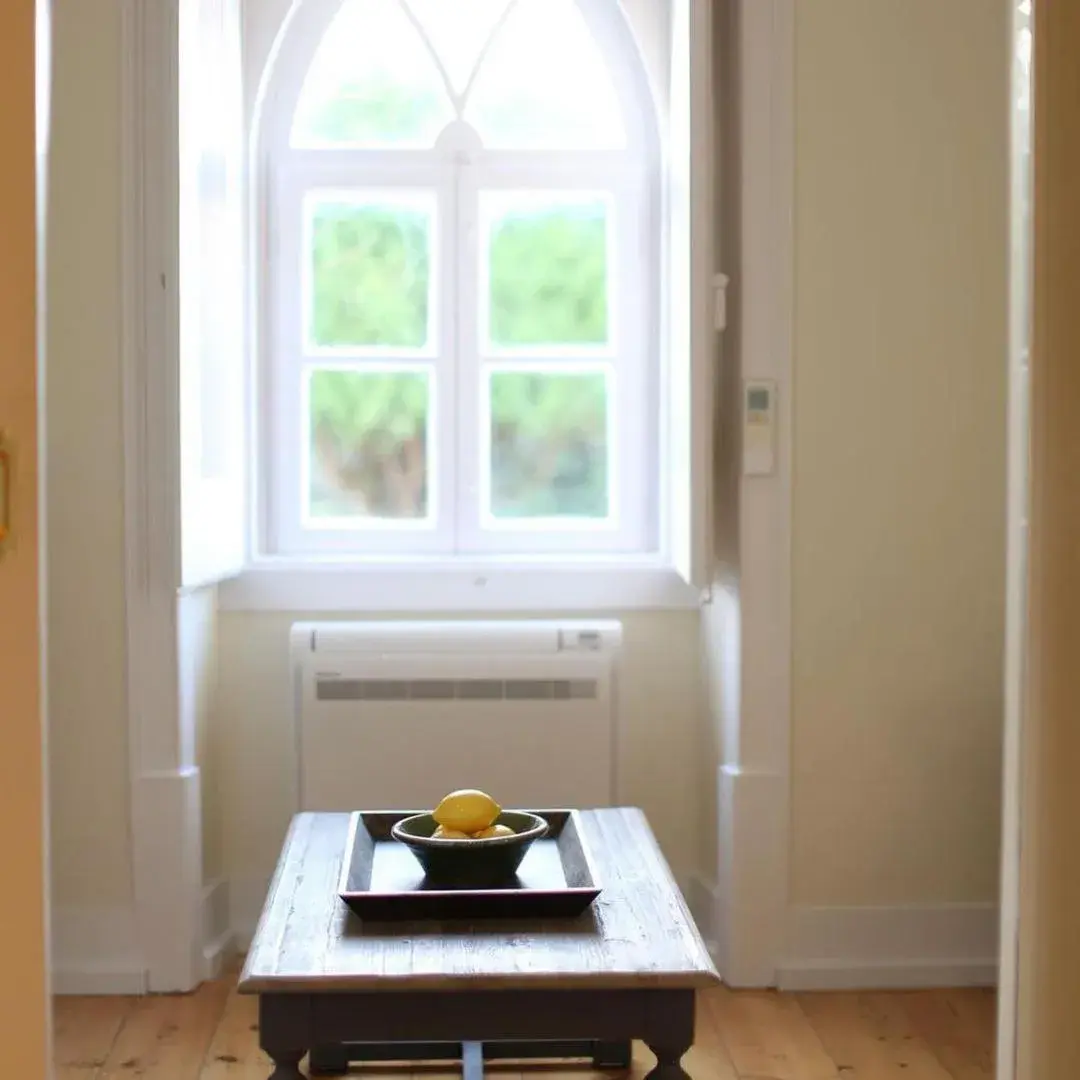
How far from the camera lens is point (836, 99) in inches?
131

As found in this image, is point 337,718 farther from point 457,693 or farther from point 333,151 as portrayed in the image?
point 333,151

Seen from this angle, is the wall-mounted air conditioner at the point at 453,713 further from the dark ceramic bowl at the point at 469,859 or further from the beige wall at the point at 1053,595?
the beige wall at the point at 1053,595

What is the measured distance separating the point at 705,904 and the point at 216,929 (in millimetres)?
1102

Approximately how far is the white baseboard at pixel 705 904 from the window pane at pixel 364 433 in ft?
3.81

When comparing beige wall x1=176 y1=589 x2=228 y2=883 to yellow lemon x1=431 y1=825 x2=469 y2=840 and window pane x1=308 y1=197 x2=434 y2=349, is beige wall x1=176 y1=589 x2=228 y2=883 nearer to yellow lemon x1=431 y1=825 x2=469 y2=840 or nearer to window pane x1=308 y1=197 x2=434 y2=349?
window pane x1=308 y1=197 x2=434 y2=349

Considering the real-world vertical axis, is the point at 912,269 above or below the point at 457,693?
above

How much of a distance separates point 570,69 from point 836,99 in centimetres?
76

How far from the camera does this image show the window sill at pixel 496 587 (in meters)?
3.70

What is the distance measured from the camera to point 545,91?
3.83 m

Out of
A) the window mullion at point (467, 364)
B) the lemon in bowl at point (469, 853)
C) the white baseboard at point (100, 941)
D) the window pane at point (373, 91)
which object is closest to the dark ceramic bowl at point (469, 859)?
the lemon in bowl at point (469, 853)

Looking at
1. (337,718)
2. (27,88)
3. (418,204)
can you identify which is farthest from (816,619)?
(27,88)

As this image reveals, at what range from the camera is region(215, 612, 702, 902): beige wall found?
3.68m

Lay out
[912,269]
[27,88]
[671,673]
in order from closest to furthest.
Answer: [27,88] < [912,269] < [671,673]

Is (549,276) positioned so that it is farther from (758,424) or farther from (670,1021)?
(670,1021)
